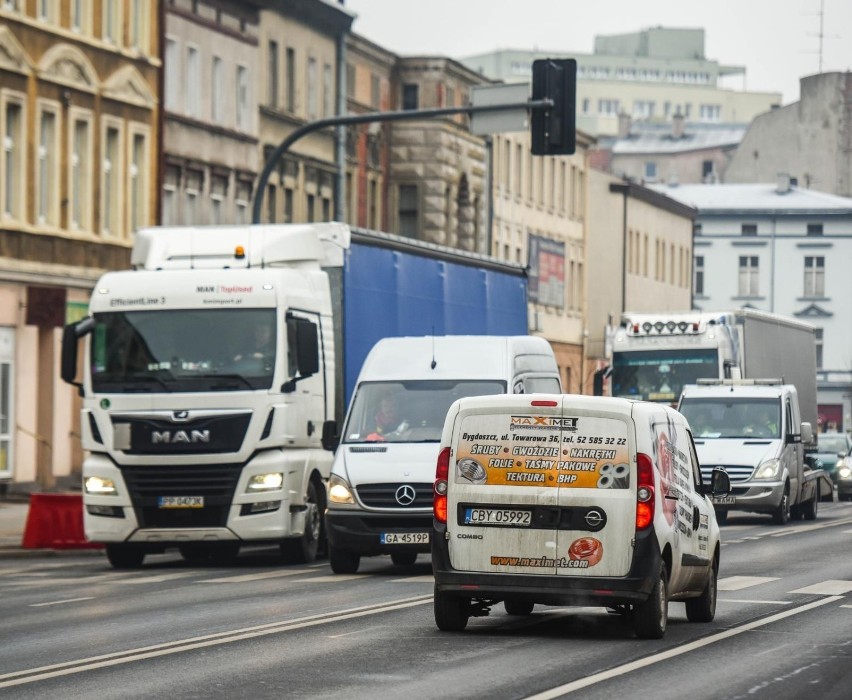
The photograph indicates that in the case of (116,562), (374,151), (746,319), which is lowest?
(116,562)

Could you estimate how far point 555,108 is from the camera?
97.8 ft

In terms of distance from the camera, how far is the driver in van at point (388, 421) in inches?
933

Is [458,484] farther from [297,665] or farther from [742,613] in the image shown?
[742,613]

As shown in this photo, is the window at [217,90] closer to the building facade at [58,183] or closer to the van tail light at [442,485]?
the building facade at [58,183]

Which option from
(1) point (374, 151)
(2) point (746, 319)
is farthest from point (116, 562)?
(1) point (374, 151)

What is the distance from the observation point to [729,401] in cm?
3716

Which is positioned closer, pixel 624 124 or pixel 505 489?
pixel 505 489

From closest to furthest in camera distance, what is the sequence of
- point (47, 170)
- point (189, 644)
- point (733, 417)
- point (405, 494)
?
point (189, 644) < point (405, 494) < point (733, 417) < point (47, 170)

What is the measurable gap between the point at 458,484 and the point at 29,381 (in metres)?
27.1

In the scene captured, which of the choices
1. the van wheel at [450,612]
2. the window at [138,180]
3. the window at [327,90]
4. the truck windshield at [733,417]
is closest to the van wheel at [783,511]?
the truck windshield at [733,417]

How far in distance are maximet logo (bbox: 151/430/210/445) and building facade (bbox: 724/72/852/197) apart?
103 meters

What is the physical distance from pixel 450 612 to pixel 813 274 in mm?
104189

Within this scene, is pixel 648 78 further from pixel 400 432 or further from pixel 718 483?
pixel 718 483

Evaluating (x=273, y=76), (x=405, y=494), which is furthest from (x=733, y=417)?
(x=273, y=76)
